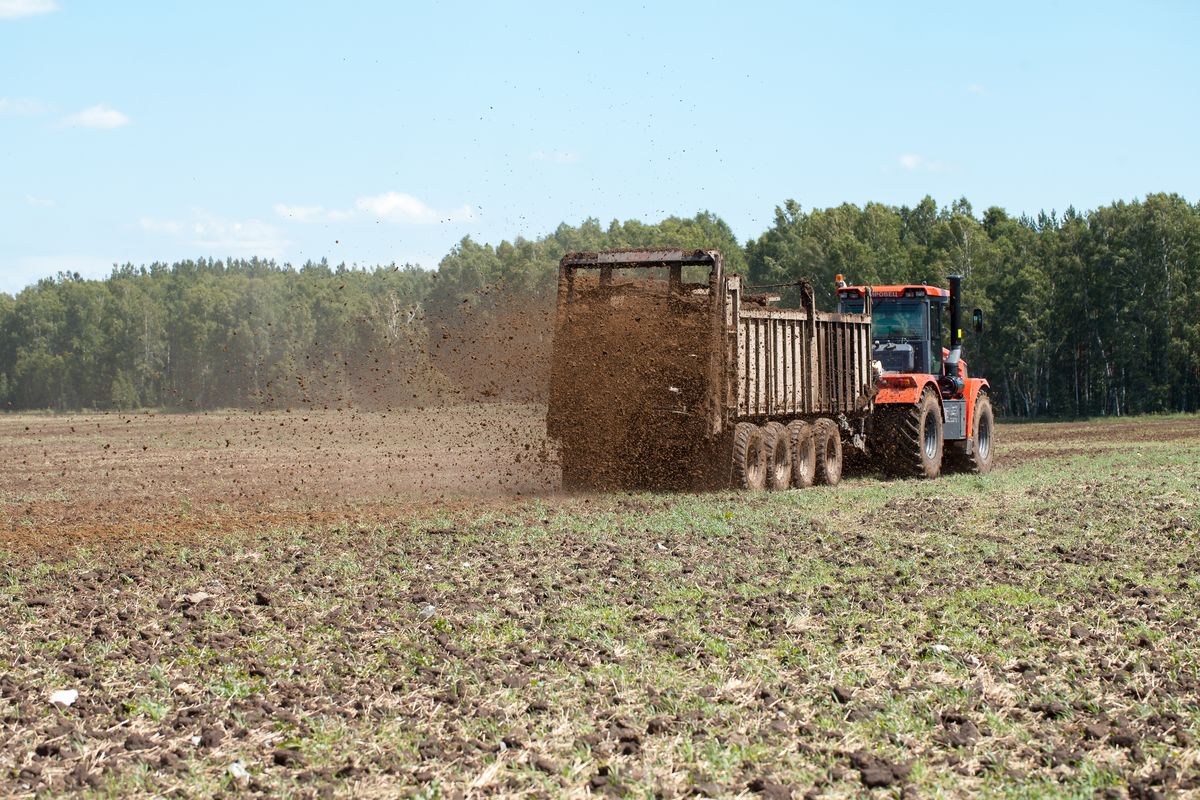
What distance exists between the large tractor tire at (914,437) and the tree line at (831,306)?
20.4ft

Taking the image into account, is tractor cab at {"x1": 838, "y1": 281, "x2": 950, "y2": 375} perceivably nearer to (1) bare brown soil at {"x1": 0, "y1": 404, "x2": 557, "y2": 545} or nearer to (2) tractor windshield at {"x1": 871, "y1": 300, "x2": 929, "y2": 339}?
(2) tractor windshield at {"x1": 871, "y1": 300, "x2": 929, "y2": 339}

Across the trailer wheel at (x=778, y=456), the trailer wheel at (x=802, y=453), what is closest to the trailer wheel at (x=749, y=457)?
the trailer wheel at (x=778, y=456)

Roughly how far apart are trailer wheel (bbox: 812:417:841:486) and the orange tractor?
45.6 inches

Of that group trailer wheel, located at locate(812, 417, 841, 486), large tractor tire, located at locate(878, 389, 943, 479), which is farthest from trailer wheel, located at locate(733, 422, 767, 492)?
large tractor tire, located at locate(878, 389, 943, 479)

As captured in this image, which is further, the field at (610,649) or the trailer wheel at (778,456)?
the trailer wheel at (778,456)

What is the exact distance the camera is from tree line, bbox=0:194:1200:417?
23.0 meters

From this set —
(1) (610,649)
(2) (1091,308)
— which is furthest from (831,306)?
(1) (610,649)

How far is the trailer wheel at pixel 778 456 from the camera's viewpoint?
19375 millimetres

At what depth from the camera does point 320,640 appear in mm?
9031

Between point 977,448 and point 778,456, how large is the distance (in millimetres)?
6350

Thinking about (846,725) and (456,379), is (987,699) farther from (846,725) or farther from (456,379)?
(456,379)

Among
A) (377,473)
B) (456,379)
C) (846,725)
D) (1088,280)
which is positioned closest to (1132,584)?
(846,725)

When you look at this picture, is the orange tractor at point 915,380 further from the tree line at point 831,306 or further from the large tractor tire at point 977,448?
the tree line at point 831,306

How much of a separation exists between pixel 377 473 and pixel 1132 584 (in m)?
17.4
